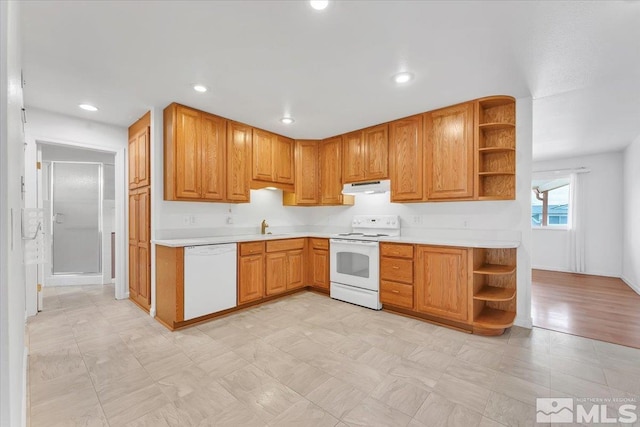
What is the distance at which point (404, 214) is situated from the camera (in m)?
3.89

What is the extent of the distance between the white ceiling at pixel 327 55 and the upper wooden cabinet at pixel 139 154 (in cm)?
26

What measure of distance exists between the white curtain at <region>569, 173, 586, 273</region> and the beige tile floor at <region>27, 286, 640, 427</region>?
12.9ft

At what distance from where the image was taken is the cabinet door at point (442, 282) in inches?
112

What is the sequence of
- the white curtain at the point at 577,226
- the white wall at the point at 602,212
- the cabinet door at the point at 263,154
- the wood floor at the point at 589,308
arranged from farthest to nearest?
the white curtain at the point at 577,226, the white wall at the point at 602,212, the cabinet door at the point at 263,154, the wood floor at the point at 589,308

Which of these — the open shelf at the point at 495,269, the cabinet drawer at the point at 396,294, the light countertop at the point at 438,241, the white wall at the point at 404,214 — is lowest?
the cabinet drawer at the point at 396,294

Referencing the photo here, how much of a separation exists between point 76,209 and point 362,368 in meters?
5.57

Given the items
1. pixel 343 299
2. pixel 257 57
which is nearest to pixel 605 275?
pixel 343 299

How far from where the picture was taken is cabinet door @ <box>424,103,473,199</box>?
307 centimetres

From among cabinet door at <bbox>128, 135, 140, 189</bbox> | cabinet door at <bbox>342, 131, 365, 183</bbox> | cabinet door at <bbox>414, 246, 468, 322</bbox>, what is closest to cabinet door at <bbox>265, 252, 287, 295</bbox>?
cabinet door at <bbox>342, 131, 365, 183</bbox>

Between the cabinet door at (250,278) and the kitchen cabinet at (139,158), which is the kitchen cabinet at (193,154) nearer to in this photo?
the kitchen cabinet at (139,158)

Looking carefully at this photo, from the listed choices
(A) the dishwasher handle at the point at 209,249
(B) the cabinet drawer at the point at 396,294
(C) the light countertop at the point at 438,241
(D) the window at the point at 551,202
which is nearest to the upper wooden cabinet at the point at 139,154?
(C) the light countertop at the point at 438,241

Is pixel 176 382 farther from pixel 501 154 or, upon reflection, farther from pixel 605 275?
pixel 605 275

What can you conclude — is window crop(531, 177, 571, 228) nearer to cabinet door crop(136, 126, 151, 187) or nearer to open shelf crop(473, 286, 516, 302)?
open shelf crop(473, 286, 516, 302)

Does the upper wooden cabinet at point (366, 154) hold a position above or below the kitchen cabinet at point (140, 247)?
above
